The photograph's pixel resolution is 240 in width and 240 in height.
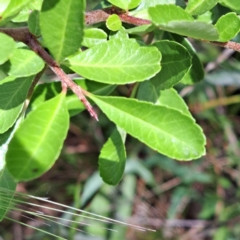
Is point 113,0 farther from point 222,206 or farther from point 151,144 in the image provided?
point 222,206

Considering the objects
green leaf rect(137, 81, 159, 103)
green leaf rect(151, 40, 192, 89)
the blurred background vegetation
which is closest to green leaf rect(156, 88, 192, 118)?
green leaf rect(137, 81, 159, 103)

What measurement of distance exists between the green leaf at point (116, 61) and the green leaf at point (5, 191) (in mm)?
206

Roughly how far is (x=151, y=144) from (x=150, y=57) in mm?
118

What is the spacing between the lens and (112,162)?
0.74 m

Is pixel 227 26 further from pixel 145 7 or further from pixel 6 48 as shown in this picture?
pixel 6 48

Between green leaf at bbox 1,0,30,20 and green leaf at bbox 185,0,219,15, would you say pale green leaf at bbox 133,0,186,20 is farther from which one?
green leaf at bbox 1,0,30,20

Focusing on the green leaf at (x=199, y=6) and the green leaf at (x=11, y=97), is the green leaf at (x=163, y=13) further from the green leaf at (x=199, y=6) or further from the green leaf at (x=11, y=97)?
the green leaf at (x=11, y=97)

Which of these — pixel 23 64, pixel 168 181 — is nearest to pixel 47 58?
pixel 23 64

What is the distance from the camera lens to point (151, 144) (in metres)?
0.62

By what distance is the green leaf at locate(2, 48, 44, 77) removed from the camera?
584mm

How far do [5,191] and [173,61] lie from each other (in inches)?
12.5

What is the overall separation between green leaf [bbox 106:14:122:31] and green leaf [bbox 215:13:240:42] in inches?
5.6

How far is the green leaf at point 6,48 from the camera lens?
1.73ft

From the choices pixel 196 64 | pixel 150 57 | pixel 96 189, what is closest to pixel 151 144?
pixel 150 57
